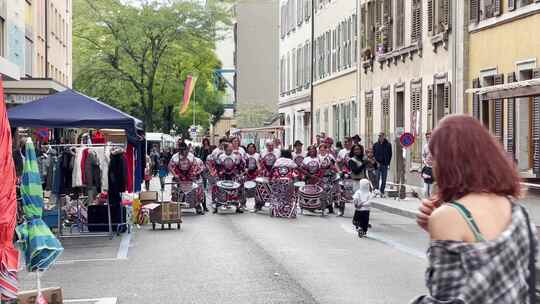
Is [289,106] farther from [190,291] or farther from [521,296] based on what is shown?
[521,296]

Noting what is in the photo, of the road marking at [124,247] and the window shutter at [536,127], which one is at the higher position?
the window shutter at [536,127]

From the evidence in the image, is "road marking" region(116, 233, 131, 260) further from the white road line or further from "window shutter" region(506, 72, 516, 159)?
"window shutter" region(506, 72, 516, 159)

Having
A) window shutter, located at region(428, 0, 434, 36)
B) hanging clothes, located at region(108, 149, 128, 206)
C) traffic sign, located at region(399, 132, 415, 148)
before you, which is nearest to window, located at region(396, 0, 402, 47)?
window shutter, located at region(428, 0, 434, 36)

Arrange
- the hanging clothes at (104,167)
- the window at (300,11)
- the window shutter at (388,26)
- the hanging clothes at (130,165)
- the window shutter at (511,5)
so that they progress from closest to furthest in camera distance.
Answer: the hanging clothes at (104,167), the hanging clothes at (130,165), the window shutter at (511,5), the window shutter at (388,26), the window at (300,11)

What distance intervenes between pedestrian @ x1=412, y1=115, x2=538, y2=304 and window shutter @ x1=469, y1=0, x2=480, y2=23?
27.1m

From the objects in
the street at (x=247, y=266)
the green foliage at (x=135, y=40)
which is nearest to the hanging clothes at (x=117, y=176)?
the street at (x=247, y=266)

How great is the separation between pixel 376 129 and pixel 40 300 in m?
34.1

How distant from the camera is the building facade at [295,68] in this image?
61.0m

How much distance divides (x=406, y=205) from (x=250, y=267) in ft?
46.0

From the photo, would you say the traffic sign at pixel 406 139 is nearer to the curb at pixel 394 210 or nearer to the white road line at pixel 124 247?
the curb at pixel 394 210

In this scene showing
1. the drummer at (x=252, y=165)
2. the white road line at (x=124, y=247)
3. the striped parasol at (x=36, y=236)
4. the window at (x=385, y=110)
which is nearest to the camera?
the striped parasol at (x=36, y=236)

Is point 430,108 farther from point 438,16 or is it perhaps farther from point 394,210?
point 394,210

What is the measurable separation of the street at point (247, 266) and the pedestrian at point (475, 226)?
22.8ft

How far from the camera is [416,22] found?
37062 millimetres
